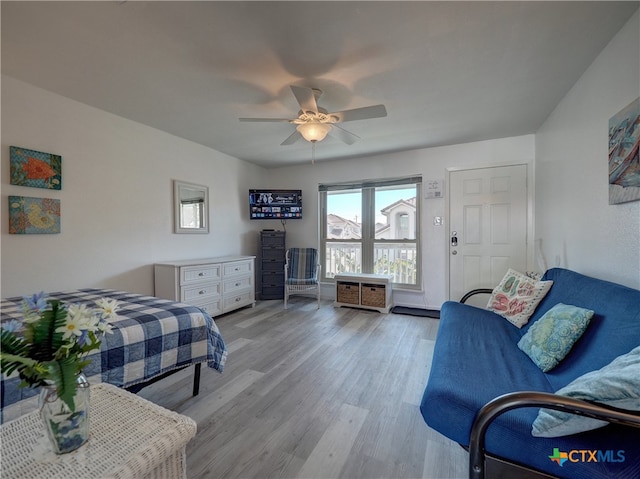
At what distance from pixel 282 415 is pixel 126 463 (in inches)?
47.1

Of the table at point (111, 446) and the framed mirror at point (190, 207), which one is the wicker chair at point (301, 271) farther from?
the table at point (111, 446)

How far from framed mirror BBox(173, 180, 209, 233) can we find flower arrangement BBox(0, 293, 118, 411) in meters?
3.09

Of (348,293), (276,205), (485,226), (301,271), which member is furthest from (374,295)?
(276,205)

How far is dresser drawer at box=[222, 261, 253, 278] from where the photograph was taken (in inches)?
148

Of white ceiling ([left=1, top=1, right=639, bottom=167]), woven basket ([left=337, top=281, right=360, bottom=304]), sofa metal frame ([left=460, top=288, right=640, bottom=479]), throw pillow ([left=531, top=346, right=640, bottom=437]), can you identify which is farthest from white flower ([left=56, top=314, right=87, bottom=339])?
woven basket ([left=337, top=281, right=360, bottom=304])

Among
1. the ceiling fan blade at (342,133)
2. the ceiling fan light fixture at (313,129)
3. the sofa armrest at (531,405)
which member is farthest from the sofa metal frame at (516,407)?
the ceiling fan blade at (342,133)

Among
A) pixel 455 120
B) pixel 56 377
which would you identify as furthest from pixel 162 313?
pixel 455 120

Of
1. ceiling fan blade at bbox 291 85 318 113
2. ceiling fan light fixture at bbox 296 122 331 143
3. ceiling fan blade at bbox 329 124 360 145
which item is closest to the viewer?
ceiling fan blade at bbox 291 85 318 113

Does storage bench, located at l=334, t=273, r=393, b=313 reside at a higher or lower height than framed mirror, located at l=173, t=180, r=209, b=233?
lower

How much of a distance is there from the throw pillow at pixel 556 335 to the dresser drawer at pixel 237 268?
326 cm

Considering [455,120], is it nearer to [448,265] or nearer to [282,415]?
[448,265]

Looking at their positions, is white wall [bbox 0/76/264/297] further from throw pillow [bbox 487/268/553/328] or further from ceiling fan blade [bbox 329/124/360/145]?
throw pillow [bbox 487/268/553/328]

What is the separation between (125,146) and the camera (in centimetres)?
301

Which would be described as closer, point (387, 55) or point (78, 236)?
point (387, 55)
